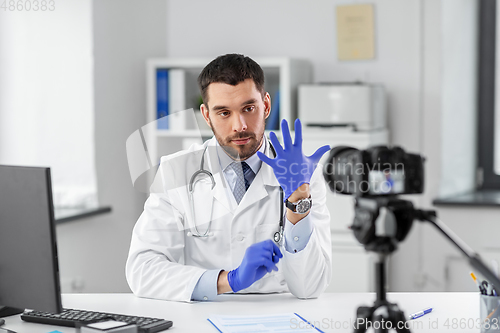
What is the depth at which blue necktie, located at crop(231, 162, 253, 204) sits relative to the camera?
184cm

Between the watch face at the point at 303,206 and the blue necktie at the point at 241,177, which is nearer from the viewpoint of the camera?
the watch face at the point at 303,206

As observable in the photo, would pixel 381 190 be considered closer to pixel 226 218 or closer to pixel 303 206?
pixel 303 206

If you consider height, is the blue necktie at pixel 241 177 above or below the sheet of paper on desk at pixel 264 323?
above

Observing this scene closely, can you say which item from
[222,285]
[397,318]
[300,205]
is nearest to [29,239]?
[222,285]

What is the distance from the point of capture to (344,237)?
9.43 ft

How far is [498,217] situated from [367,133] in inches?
31.9

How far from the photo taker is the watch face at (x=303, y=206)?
4.92 ft

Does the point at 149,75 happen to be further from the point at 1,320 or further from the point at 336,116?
the point at 1,320

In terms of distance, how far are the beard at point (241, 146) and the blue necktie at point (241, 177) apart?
2.4 inches

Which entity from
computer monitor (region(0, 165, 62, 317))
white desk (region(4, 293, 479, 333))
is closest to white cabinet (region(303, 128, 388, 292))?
white desk (region(4, 293, 479, 333))

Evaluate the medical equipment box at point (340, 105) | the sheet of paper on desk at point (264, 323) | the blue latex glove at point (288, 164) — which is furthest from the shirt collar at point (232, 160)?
the medical equipment box at point (340, 105)

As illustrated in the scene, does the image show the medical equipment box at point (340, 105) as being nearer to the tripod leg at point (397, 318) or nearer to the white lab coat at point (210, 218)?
the white lab coat at point (210, 218)

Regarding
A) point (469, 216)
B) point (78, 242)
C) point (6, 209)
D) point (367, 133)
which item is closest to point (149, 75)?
point (78, 242)

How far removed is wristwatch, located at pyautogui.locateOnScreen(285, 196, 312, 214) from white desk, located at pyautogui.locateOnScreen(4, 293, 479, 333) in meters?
0.24
